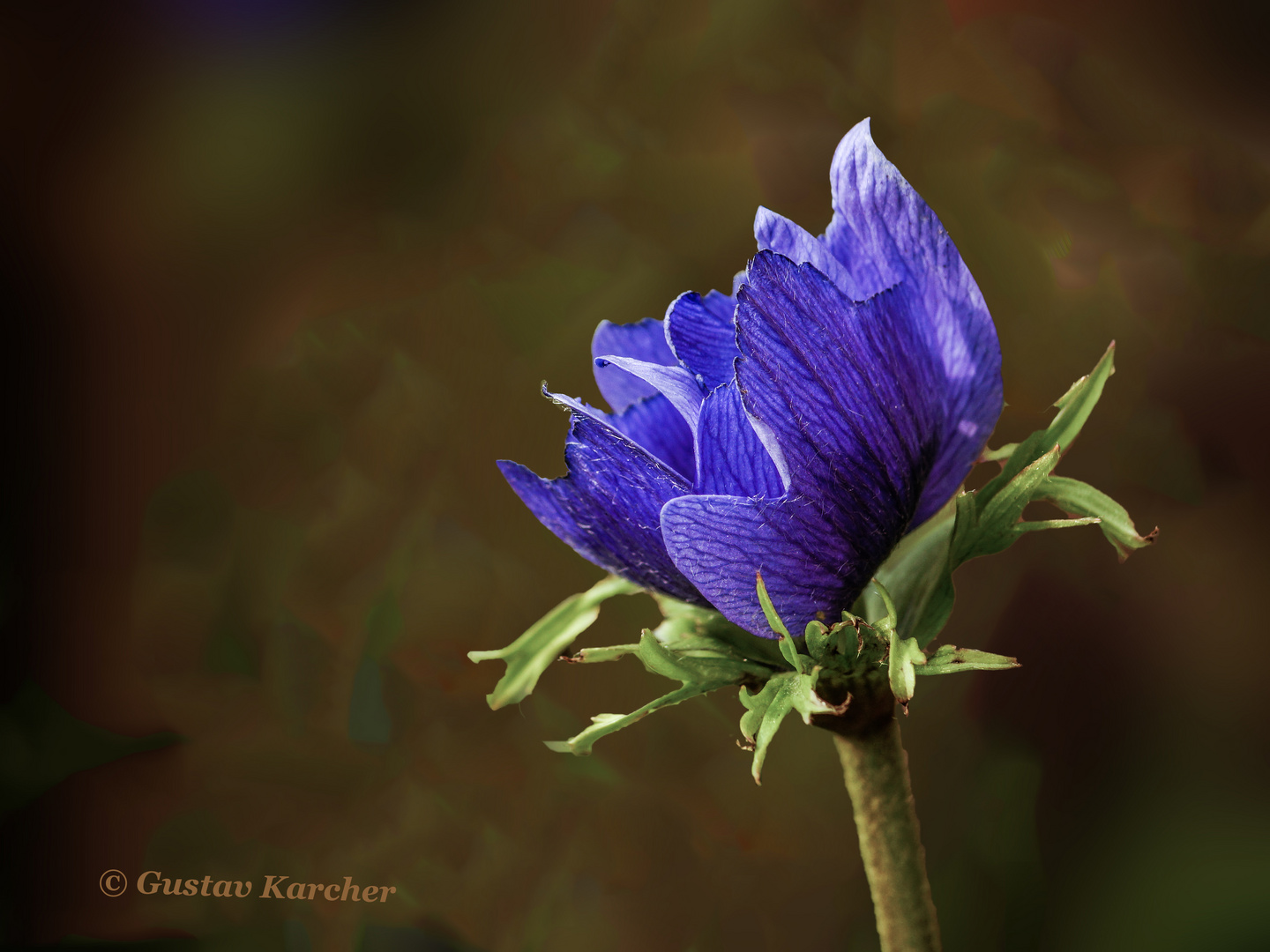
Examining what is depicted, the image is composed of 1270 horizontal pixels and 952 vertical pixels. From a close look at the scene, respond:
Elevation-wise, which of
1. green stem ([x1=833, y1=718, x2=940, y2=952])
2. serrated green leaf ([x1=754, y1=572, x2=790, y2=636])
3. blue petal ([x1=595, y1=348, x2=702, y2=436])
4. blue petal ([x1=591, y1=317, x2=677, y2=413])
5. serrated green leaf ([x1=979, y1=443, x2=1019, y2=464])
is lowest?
green stem ([x1=833, y1=718, x2=940, y2=952])

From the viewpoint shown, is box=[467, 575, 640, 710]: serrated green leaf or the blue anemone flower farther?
box=[467, 575, 640, 710]: serrated green leaf

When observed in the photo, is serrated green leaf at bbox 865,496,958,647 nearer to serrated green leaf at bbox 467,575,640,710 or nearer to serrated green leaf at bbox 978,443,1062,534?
serrated green leaf at bbox 978,443,1062,534

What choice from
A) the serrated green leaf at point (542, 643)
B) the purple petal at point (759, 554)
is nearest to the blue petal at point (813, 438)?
the purple petal at point (759, 554)

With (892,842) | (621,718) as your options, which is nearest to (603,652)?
(621,718)

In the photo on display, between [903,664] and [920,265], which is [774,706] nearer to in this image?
[903,664]

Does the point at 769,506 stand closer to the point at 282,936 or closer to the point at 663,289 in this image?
the point at 663,289

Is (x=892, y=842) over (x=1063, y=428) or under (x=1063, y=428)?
under

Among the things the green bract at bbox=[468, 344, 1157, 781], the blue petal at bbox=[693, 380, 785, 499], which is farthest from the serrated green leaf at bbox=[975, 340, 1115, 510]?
the blue petal at bbox=[693, 380, 785, 499]
